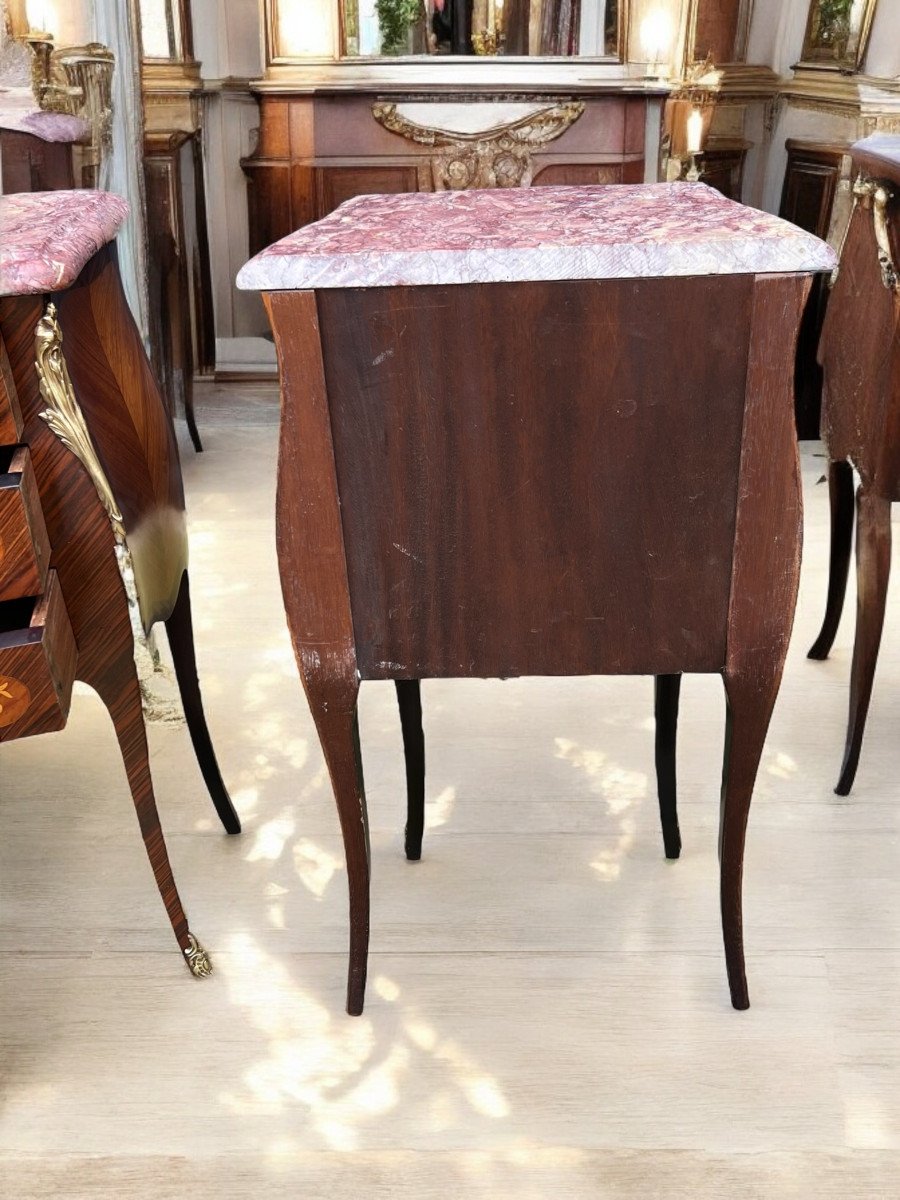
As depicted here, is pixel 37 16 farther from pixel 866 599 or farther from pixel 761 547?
pixel 761 547

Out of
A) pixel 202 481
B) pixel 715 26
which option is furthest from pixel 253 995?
pixel 715 26

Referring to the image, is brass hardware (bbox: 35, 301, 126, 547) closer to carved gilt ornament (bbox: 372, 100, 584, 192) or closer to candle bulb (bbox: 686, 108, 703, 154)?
carved gilt ornament (bbox: 372, 100, 584, 192)

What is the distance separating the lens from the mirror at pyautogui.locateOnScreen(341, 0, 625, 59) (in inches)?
163

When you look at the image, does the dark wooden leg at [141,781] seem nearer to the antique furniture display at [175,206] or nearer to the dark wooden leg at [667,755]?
the dark wooden leg at [667,755]

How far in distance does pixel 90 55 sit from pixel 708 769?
2.32 meters

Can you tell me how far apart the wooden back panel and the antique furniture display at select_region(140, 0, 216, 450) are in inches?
97.0

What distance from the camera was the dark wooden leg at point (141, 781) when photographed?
158cm

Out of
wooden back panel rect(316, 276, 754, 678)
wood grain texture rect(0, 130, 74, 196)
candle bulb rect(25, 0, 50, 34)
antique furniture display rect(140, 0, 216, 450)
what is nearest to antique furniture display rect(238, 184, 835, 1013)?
wooden back panel rect(316, 276, 754, 678)

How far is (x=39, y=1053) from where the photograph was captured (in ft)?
5.28

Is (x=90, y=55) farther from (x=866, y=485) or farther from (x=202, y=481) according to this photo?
(x=866, y=485)

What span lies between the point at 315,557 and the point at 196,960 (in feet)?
2.19

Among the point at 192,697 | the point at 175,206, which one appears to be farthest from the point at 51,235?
the point at 175,206

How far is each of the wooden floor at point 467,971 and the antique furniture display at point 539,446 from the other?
357 mm

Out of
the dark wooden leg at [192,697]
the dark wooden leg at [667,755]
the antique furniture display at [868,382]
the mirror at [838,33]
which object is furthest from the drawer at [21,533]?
the mirror at [838,33]
